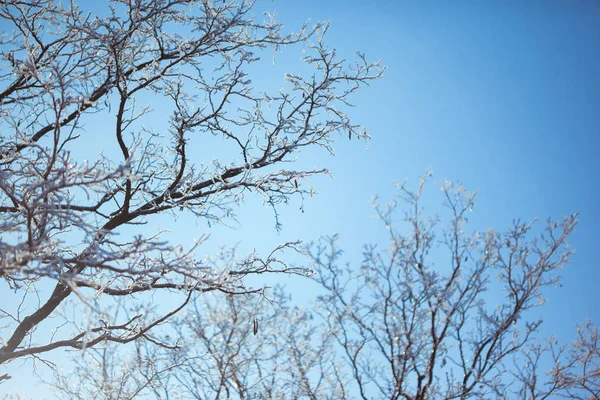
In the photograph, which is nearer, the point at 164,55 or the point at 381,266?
the point at 164,55

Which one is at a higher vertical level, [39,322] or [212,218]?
[212,218]

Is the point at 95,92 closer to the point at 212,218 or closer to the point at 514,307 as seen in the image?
the point at 212,218

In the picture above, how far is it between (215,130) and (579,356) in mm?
8520

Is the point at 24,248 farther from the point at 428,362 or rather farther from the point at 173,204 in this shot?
the point at 428,362

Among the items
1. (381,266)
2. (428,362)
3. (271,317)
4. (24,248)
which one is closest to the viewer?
(24,248)

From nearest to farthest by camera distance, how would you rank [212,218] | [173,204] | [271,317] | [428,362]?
[173,204], [212,218], [428,362], [271,317]

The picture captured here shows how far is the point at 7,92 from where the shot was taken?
423 cm

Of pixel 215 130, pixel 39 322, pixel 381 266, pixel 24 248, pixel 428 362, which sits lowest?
pixel 24 248

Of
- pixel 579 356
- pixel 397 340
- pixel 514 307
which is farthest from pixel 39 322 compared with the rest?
pixel 579 356

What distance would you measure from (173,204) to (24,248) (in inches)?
75.5

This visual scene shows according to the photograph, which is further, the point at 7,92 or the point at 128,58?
the point at 7,92

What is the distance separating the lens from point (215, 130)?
4191mm

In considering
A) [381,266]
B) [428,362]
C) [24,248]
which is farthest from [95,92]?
[428,362]

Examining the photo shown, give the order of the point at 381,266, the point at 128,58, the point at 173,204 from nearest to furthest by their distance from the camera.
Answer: the point at 128,58, the point at 173,204, the point at 381,266
